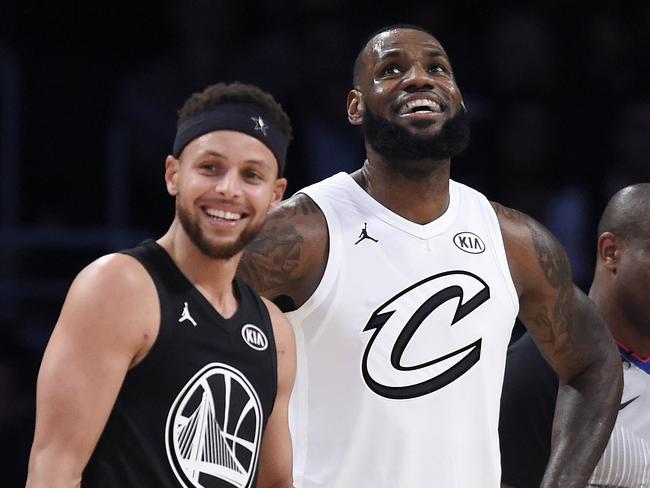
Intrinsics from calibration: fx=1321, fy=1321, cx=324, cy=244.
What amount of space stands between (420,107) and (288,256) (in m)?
0.57

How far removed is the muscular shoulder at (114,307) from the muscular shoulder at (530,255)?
1.42 metres

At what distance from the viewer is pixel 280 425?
9.41ft

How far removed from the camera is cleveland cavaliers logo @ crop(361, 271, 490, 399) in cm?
334

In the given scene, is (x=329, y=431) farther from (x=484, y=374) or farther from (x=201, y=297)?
(x=201, y=297)

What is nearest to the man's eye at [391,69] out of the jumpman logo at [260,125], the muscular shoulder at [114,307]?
the jumpman logo at [260,125]

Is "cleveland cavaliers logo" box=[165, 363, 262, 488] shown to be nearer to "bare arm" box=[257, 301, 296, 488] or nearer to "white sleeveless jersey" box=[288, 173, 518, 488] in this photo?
"bare arm" box=[257, 301, 296, 488]

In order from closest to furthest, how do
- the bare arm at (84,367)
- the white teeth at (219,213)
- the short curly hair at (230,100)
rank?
1. the bare arm at (84,367)
2. the white teeth at (219,213)
3. the short curly hair at (230,100)

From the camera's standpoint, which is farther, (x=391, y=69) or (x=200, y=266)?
(x=391, y=69)

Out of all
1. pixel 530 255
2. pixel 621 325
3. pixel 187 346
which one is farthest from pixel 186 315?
pixel 621 325

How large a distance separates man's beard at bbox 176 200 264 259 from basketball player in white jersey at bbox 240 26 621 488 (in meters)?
0.58

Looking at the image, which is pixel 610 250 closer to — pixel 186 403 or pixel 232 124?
pixel 232 124

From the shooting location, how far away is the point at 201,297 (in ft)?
8.73

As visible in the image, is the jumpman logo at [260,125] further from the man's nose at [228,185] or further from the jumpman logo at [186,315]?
the jumpman logo at [186,315]

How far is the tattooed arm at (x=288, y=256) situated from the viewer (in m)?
3.30
